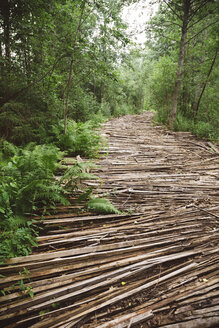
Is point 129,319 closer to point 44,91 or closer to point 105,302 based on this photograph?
point 105,302

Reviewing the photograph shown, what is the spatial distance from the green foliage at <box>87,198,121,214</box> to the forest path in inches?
3.7

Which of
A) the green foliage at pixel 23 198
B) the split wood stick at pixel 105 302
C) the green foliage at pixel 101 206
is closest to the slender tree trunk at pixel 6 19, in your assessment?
the green foliage at pixel 23 198

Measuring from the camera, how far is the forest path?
124 cm

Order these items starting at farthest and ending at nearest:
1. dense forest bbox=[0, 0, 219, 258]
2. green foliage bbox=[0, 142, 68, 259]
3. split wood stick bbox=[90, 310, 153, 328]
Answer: dense forest bbox=[0, 0, 219, 258], green foliage bbox=[0, 142, 68, 259], split wood stick bbox=[90, 310, 153, 328]

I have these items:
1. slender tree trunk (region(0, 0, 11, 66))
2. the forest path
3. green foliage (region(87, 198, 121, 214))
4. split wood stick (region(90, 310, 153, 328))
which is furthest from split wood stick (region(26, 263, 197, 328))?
slender tree trunk (region(0, 0, 11, 66))

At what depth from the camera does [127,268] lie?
5.11 feet

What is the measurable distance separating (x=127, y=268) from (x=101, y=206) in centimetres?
82

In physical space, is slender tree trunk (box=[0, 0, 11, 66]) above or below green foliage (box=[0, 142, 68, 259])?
above

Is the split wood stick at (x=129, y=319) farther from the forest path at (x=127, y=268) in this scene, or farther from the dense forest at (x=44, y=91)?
the dense forest at (x=44, y=91)

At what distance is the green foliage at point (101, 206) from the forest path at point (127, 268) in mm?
95

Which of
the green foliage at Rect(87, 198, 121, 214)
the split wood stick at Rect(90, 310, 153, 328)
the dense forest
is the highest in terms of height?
the dense forest

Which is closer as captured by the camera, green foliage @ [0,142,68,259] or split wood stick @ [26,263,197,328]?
split wood stick @ [26,263,197,328]

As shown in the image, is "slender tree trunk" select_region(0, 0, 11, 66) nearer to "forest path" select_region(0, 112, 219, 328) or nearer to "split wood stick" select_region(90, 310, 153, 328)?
"forest path" select_region(0, 112, 219, 328)

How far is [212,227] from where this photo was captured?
2.07 metres
